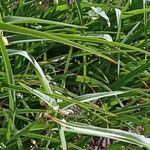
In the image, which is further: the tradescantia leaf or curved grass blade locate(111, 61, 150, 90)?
curved grass blade locate(111, 61, 150, 90)

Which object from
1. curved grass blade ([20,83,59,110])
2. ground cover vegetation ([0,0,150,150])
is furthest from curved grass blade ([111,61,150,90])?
curved grass blade ([20,83,59,110])

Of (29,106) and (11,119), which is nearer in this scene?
(11,119)

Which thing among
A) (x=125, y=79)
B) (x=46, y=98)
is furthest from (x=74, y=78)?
(x=46, y=98)

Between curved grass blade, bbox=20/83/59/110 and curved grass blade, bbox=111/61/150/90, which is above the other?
curved grass blade, bbox=20/83/59/110

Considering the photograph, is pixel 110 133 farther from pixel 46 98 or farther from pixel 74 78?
pixel 74 78

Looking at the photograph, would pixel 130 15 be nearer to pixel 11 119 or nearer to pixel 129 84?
pixel 129 84

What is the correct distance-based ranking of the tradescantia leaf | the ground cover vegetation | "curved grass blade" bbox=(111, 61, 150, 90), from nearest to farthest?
the tradescantia leaf, the ground cover vegetation, "curved grass blade" bbox=(111, 61, 150, 90)

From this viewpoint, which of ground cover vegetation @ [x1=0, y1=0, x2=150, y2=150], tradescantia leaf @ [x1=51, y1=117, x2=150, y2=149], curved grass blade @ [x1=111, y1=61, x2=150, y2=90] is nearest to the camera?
tradescantia leaf @ [x1=51, y1=117, x2=150, y2=149]

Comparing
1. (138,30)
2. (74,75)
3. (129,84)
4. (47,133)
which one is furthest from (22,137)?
(138,30)

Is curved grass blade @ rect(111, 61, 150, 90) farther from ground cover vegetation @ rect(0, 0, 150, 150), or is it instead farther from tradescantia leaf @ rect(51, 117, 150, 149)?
tradescantia leaf @ rect(51, 117, 150, 149)
